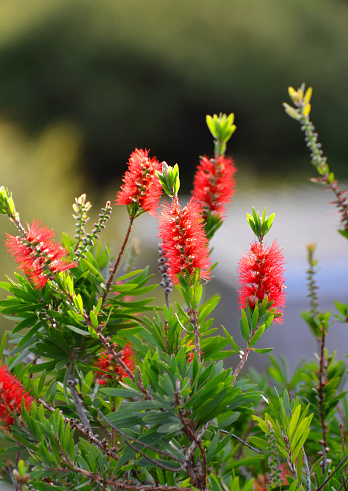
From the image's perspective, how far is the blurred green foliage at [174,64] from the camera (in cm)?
207

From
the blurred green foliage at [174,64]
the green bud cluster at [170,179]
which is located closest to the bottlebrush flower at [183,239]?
the green bud cluster at [170,179]

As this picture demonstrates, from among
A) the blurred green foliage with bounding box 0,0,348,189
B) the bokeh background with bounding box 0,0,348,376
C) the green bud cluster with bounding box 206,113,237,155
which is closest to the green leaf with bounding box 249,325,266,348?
the green bud cluster with bounding box 206,113,237,155

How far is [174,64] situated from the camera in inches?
83.6

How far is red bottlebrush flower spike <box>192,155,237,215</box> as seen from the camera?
284 mm

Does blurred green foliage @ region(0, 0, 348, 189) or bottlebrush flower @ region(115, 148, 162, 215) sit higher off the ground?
blurred green foliage @ region(0, 0, 348, 189)

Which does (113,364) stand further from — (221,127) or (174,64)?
(174,64)

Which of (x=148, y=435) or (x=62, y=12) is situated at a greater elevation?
(x=62, y=12)

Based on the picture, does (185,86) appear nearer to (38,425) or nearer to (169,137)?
(169,137)

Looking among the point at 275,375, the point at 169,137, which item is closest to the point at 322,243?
the point at 169,137

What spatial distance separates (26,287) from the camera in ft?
0.77

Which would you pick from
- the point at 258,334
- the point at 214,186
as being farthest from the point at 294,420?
the point at 214,186

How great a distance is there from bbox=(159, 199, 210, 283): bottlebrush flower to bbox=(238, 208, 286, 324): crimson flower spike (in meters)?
0.02

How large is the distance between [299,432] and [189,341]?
7cm

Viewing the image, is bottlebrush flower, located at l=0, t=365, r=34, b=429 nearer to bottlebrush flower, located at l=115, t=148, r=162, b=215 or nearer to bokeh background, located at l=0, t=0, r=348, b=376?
bottlebrush flower, located at l=115, t=148, r=162, b=215
